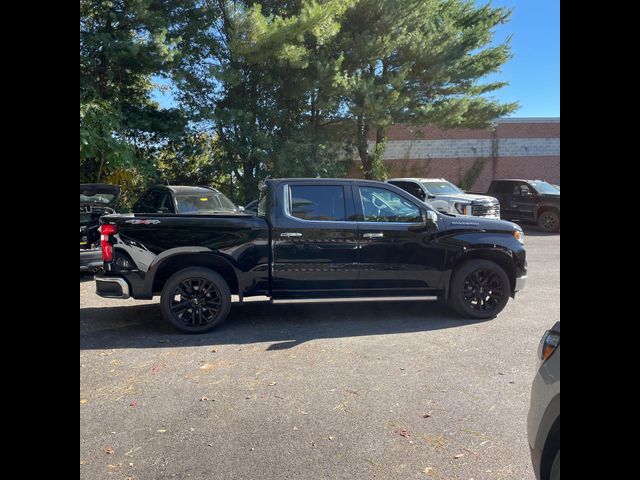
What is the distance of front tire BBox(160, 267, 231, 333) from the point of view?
6.15 meters

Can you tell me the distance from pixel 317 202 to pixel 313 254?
0.70 metres

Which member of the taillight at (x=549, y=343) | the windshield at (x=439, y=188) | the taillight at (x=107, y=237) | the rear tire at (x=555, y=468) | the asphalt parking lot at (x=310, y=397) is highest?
the windshield at (x=439, y=188)

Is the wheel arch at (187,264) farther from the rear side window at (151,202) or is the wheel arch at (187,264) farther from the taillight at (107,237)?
the rear side window at (151,202)

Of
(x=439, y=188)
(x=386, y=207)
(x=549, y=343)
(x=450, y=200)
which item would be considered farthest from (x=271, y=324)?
(x=439, y=188)

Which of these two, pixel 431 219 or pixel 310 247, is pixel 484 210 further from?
pixel 310 247

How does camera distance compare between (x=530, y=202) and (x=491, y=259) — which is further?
(x=530, y=202)

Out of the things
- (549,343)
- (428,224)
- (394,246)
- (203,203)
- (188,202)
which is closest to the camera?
(549,343)

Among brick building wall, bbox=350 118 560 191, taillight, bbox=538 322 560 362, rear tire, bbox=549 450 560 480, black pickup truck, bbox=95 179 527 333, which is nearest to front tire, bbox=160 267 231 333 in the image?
black pickup truck, bbox=95 179 527 333

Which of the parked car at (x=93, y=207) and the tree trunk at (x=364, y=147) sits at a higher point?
the tree trunk at (x=364, y=147)

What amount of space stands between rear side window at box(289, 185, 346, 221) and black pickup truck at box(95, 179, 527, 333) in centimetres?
1

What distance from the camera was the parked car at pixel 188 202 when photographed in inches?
397

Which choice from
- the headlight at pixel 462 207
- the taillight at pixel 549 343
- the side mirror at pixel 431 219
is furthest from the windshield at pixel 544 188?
the taillight at pixel 549 343

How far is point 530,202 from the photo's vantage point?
60.3 feet

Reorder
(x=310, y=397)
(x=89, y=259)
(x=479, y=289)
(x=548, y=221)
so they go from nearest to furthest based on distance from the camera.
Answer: (x=310, y=397), (x=479, y=289), (x=89, y=259), (x=548, y=221)
